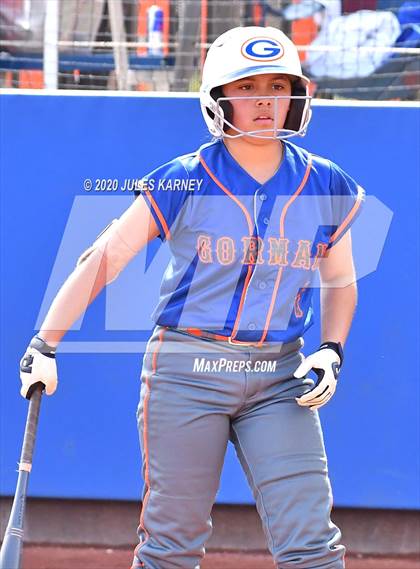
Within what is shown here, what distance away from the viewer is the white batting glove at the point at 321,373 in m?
2.77

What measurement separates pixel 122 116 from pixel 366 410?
1425 mm

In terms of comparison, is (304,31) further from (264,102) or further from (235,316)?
(235,316)

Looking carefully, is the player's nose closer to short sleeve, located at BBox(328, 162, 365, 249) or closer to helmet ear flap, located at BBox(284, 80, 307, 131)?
helmet ear flap, located at BBox(284, 80, 307, 131)

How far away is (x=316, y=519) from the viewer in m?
2.67

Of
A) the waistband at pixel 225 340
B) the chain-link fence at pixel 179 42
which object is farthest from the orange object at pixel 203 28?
the waistband at pixel 225 340

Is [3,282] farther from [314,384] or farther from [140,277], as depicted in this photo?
[314,384]

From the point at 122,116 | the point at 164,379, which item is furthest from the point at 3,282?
the point at 164,379

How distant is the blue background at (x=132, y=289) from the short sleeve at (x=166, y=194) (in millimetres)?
1145

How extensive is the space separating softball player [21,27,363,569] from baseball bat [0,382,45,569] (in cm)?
6

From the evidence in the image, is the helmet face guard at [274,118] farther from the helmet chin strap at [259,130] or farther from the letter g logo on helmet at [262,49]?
the letter g logo on helmet at [262,49]

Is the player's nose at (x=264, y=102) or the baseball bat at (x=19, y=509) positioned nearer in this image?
the baseball bat at (x=19, y=509)

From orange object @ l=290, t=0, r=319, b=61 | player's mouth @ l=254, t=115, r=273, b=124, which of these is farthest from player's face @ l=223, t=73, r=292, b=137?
orange object @ l=290, t=0, r=319, b=61

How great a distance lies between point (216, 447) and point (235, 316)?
342 mm

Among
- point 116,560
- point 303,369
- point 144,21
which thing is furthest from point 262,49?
point 144,21
